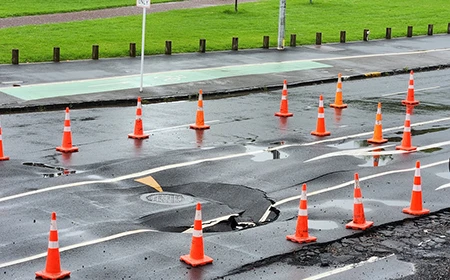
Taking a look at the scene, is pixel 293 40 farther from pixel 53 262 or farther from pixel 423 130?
pixel 53 262

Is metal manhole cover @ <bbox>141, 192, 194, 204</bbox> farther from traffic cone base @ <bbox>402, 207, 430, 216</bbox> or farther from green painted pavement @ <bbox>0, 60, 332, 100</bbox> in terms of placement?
green painted pavement @ <bbox>0, 60, 332, 100</bbox>

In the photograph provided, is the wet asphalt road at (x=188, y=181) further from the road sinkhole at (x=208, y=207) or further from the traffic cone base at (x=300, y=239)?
the traffic cone base at (x=300, y=239)

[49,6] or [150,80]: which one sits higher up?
[49,6]

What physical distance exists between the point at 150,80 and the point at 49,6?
72.6 feet

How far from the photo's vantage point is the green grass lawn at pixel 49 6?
46.2 metres

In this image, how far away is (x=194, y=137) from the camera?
20.6 metres

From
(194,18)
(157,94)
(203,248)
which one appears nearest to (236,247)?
(203,248)

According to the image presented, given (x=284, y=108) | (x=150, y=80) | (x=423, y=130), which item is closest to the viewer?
(x=423, y=130)

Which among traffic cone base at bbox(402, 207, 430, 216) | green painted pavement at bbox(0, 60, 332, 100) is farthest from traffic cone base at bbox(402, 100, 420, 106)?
traffic cone base at bbox(402, 207, 430, 216)

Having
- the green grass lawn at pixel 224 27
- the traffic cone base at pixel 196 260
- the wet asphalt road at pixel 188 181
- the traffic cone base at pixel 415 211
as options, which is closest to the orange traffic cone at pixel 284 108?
the wet asphalt road at pixel 188 181

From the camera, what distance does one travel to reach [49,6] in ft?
162

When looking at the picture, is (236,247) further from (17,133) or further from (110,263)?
(17,133)

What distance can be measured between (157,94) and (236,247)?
1417cm

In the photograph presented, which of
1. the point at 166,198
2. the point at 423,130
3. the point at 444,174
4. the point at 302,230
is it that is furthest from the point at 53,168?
the point at 423,130
